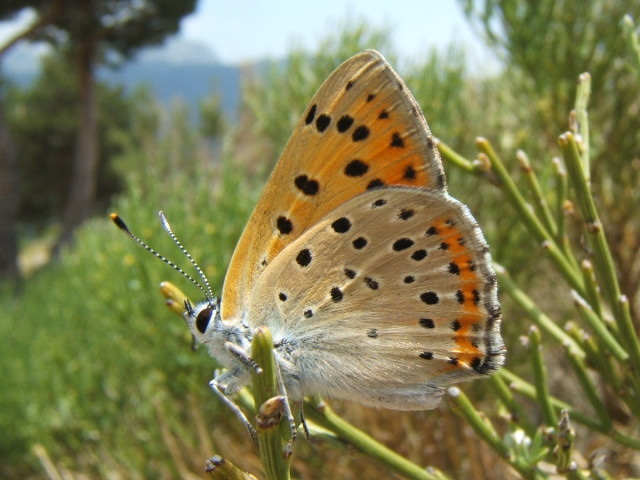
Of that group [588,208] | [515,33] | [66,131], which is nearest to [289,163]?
[588,208]

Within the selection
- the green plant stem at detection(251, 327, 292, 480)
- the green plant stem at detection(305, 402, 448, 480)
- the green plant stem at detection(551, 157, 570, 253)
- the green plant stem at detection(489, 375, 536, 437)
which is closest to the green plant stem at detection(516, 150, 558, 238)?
the green plant stem at detection(551, 157, 570, 253)

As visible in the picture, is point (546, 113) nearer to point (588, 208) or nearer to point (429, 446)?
point (429, 446)

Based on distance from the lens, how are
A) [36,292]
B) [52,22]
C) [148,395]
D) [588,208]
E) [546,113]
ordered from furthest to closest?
1. [52,22]
2. [36,292]
3. [148,395]
4. [546,113]
5. [588,208]

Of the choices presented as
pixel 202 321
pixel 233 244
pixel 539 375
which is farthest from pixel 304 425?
pixel 233 244

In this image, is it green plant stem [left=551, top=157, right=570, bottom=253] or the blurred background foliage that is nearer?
green plant stem [left=551, top=157, right=570, bottom=253]

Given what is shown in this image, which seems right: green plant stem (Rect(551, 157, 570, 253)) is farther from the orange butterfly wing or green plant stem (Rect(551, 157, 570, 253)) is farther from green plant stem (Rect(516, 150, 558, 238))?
the orange butterfly wing

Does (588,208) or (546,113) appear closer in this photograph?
(588,208)
